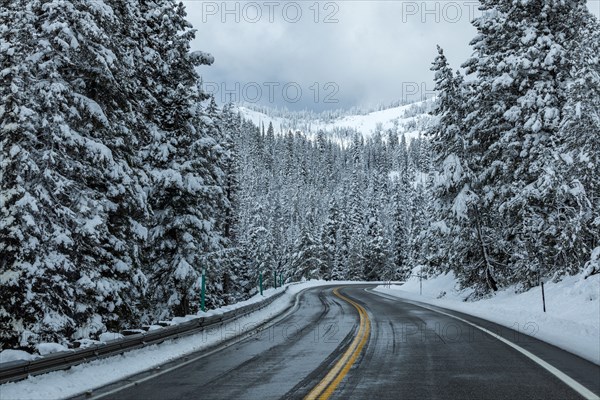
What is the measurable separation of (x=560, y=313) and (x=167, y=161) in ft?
52.2

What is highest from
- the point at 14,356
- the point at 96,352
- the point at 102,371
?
the point at 14,356

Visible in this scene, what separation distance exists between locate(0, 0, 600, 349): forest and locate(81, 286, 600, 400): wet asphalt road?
5.53 metres

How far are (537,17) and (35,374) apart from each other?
23.2 metres

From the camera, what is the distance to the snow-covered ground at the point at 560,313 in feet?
34.6

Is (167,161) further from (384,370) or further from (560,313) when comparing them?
(560,313)

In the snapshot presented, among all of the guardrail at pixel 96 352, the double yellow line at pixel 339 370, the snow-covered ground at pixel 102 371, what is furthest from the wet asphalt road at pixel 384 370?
the guardrail at pixel 96 352

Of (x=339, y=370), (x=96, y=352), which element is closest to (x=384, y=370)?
(x=339, y=370)

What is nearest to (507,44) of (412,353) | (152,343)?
(412,353)

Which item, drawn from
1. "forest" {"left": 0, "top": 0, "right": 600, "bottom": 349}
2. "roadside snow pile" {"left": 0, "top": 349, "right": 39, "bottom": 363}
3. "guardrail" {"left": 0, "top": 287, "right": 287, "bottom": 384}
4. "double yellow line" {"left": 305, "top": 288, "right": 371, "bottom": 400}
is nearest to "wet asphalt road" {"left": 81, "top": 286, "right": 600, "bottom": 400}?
"double yellow line" {"left": 305, "top": 288, "right": 371, "bottom": 400}

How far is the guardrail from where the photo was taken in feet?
22.9

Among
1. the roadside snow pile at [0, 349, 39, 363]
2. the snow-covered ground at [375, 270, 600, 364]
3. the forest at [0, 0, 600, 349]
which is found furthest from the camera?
the forest at [0, 0, 600, 349]

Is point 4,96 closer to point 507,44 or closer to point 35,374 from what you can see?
point 35,374

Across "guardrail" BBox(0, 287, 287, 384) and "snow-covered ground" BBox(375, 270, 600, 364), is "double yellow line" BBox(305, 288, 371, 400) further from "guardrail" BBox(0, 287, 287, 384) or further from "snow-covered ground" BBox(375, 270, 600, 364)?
"snow-covered ground" BBox(375, 270, 600, 364)

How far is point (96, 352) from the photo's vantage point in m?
8.80
